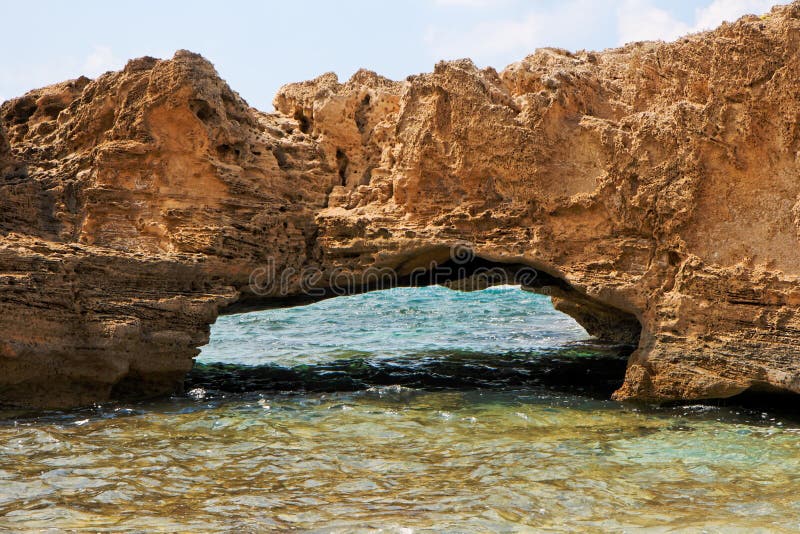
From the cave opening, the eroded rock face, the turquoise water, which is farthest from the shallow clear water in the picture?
the turquoise water

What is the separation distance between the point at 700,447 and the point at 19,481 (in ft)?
17.0

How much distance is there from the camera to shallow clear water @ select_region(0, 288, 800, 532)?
4953mm

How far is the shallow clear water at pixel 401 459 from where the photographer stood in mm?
4953

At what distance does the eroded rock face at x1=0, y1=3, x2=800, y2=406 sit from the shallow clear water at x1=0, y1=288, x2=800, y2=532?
0.73m

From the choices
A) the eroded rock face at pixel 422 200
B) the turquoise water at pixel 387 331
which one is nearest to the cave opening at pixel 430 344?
the turquoise water at pixel 387 331

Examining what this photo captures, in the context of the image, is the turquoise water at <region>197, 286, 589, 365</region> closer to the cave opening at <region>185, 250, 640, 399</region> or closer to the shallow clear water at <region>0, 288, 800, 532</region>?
the cave opening at <region>185, 250, 640, 399</region>

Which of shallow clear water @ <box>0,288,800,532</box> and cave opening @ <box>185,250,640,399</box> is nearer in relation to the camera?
shallow clear water @ <box>0,288,800,532</box>

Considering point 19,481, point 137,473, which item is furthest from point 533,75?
point 19,481

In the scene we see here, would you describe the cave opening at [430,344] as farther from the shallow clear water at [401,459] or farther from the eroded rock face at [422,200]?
the eroded rock face at [422,200]

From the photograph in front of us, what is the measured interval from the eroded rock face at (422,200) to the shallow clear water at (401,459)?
728 mm

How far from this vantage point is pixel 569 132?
333 inches

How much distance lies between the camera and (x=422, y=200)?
8766mm

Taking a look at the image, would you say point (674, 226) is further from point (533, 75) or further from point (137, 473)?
point (137, 473)

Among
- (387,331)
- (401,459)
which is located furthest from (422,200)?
(387,331)
